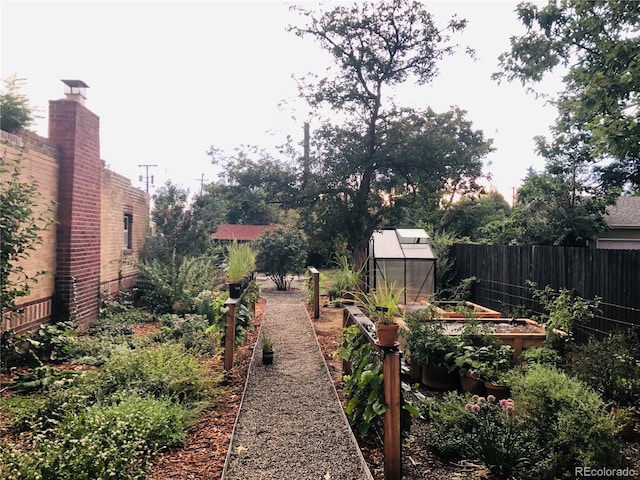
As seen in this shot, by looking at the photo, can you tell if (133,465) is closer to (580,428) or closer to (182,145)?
(580,428)

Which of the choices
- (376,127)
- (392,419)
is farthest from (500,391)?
(376,127)

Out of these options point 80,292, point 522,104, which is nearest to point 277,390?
point 80,292

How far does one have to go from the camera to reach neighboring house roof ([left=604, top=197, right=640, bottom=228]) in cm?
1814

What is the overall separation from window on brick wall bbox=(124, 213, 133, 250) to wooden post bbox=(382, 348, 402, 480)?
33.9ft

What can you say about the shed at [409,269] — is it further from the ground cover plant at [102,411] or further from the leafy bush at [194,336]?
the ground cover plant at [102,411]

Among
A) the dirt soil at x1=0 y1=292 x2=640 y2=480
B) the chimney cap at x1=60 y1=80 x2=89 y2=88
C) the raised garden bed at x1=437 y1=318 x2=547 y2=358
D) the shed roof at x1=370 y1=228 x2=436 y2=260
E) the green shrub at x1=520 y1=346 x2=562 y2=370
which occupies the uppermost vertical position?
the chimney cap at x1=60 y1=80 x2=89 y2=88

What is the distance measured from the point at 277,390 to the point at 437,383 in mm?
1935

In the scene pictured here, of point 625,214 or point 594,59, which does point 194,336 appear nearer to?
point 594,59

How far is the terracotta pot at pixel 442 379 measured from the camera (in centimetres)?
535

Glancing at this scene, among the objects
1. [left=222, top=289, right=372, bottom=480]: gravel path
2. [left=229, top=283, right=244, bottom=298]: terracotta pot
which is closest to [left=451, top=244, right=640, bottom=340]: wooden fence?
[left=222, top=289, right=372, bottom=480]: gravel path

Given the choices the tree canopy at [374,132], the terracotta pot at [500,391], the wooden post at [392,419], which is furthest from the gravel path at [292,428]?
the tree canopy at [374,132]

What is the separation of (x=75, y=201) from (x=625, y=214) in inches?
825

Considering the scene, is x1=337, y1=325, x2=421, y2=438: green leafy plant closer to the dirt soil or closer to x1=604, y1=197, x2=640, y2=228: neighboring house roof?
the dirt soil

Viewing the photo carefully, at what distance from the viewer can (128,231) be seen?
12078mm
